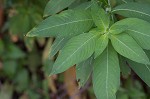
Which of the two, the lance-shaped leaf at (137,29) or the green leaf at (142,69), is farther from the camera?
the green leaf at (142,69)

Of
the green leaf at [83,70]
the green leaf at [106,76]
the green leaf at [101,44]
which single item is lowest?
the green leaf at [83,70]

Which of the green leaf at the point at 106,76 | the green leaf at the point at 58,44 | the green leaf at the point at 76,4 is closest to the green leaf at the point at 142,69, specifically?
the green leaf at the point at 106,76

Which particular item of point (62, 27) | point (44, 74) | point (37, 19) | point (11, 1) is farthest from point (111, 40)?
point (44, 74)

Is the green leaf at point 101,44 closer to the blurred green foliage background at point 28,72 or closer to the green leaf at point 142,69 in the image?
the green leaf at point 142,69

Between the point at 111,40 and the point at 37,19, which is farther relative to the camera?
the point at 37,19

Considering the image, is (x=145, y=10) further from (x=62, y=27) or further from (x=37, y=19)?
(x=37, y=19)

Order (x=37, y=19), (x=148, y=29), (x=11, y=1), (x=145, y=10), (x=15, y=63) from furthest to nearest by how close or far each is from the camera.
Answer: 1. (x=15, y=63)
2. (x=11, y=1)
3. (x=37, y=19)
4. (x=145, y=10)
5. (x=148, y=29)
